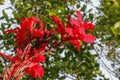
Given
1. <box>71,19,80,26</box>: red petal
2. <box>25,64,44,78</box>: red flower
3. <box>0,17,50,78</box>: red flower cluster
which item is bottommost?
<box>25,64,44,78</box>: red flower

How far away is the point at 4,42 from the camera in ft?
10.6

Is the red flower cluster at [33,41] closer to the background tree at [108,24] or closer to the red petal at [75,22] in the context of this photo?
the red petal at [75,22]

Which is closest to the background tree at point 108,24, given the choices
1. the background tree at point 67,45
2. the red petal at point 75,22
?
the background tree at point 67,45

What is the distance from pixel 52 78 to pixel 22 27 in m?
2.19

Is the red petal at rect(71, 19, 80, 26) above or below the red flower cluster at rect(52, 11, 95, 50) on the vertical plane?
above

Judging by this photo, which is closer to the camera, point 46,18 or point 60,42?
point 60,42

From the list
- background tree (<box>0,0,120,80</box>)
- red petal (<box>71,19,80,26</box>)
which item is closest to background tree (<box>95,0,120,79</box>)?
background tree (<box>0,0,120,80</box>)

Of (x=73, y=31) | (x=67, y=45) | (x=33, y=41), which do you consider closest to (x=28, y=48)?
(x=33, y=41)

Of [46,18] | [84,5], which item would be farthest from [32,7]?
[84,5]

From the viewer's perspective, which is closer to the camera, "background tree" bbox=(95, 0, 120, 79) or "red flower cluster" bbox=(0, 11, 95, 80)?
"red flower cluster" bbox=(0, 11, 95, 80)

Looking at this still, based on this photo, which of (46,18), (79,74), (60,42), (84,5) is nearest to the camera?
(60,42)

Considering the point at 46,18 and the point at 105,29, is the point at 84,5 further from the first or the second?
the point at 46,18

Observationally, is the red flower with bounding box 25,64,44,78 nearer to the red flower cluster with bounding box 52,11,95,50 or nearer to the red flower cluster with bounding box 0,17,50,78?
the red flower cluster with bounding box 0,17,50,78

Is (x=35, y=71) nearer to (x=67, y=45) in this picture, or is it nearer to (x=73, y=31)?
(x=73, y=31)
